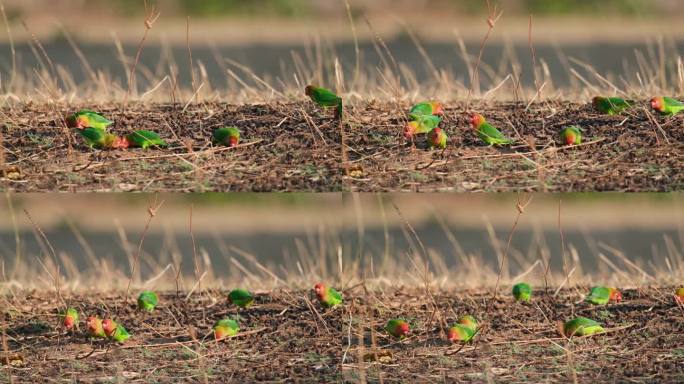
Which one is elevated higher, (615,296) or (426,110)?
(426,110)

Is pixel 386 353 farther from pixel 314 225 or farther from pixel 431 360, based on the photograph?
pixel 314 225

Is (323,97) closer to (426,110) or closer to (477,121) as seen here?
(426,110)

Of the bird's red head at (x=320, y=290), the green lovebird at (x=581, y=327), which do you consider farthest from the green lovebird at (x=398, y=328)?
the green lovebird at (x=581, y=327)

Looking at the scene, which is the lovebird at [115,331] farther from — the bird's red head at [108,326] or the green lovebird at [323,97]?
the green lovebird at [323,97]

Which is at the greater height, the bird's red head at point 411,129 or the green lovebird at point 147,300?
the bird's red head at point 411,129

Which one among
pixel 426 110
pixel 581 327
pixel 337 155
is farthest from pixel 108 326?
pixel 581 327

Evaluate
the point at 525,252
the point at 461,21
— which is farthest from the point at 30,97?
the point at 461,21
